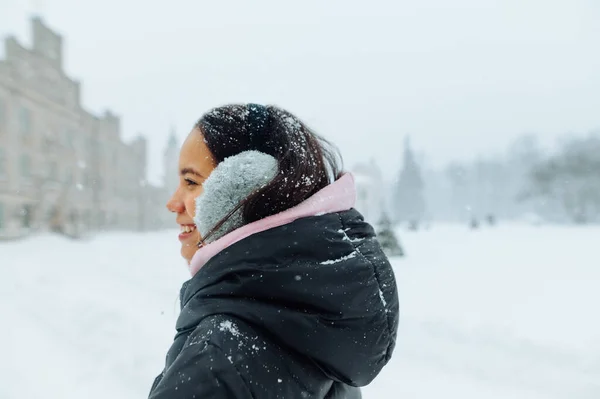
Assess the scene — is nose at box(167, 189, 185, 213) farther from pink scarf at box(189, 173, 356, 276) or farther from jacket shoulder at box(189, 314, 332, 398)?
jacket shoulder at box(189, 314, 332, 398)

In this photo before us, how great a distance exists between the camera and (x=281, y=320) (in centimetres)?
92

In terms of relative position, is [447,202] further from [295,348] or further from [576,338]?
[295,348]

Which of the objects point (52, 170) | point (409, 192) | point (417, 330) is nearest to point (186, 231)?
point (417, 330)

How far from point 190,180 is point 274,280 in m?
0.53

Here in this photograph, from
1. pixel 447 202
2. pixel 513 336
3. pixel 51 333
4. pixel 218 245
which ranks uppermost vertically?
pixel 218 245

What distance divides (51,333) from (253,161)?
263 inches

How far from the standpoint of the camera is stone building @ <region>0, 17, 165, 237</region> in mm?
24656

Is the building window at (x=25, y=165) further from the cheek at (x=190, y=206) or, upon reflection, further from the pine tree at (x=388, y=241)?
the cheek at (x=190, y=206)

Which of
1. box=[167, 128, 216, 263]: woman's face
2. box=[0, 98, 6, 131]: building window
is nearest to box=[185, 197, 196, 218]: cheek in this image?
box=[167, 128, 216, 263]: woman's face

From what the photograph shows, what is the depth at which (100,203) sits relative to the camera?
1346 inches

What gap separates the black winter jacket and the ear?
0.41 feet

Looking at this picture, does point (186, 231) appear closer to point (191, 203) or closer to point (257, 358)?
point (191, 203)

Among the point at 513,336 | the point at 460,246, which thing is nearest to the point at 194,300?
the point at 513,336

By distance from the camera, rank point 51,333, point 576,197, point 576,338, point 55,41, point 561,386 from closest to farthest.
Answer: point 561,386, point 576,338, point 51,333, point 55,41, point 576,197
